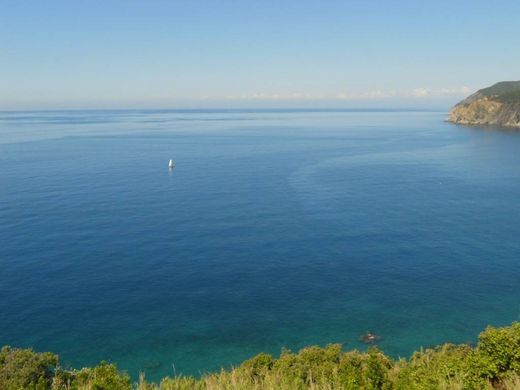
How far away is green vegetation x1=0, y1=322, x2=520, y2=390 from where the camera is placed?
18891 millimetres

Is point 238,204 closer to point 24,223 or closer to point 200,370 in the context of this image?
point 24,223

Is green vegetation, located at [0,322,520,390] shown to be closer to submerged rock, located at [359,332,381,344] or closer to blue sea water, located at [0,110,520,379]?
blue sea water, located at [0,110,520,379]

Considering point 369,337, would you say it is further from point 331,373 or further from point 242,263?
point 242,263

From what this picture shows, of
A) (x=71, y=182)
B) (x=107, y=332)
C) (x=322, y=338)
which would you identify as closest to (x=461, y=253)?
(x=322, y=338)

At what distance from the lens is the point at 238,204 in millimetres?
93125

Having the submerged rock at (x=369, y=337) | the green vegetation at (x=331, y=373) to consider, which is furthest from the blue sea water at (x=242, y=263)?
the green vegetation at (x=331, y=373)

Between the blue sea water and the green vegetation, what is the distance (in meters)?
12.5

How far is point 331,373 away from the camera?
2858 cm

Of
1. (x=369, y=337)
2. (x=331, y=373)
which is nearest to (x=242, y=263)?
(x=369, y=337)

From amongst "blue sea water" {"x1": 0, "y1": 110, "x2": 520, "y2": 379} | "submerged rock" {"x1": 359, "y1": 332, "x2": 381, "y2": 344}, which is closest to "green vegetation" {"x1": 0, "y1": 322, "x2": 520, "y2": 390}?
"blue sea water" {"x1": 0, "y1": 110, "x2": 520, "y2": 379}

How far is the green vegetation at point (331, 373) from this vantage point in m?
18.9

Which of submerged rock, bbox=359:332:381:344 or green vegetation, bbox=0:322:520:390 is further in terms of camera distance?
submerged rock, bbox=359:332:381:344

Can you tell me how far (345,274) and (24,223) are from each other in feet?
181

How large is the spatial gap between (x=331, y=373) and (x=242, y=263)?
36351 millimetres
